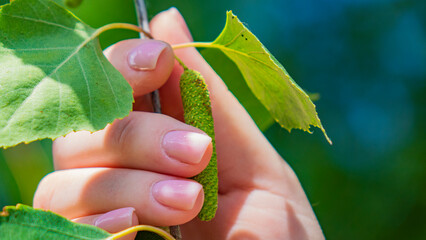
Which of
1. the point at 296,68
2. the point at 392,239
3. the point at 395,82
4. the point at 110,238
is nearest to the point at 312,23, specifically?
the point at 296,68

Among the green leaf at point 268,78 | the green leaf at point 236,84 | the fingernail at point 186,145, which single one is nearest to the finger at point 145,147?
the fingernail at point 186,145

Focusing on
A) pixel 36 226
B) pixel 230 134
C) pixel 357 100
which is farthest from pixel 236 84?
pixel 357 100

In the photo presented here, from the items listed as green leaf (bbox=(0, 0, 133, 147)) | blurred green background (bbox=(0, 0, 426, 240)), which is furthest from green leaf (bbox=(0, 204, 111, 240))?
blurred green background (bbox=(0, 0, 426, 240))

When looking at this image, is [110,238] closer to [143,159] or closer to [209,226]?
[143,159]

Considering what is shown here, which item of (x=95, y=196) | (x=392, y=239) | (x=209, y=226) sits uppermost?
(x=95, y=196)

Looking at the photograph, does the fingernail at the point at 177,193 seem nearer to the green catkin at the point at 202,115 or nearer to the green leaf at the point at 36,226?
the green catkin at the point at 202,115

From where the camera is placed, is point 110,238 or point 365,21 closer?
point 110,238

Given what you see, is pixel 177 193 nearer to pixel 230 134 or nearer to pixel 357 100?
pixel 230 134
